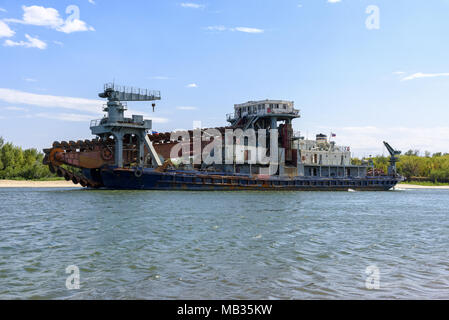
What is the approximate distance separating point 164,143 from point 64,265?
1625 inches

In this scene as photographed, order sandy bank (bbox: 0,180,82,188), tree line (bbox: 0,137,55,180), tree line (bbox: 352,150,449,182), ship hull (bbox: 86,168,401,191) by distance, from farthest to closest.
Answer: tree line (bbox: 352,150,449,182)
tree line (bbox: 0,137,55,180)
sandy bank (bbox: 0,180,82,188)
ship hull (bbox: 86,168,401,191)

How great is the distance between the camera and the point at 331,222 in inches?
895

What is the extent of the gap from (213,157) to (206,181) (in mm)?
5274

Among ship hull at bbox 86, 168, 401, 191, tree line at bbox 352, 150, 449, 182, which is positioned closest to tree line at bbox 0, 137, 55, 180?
ship hull at bbox 86, 168, 401, 191

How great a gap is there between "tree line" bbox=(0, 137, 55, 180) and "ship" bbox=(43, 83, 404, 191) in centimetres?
3813

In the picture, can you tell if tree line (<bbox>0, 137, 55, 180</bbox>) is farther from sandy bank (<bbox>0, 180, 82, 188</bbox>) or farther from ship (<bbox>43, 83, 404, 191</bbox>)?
ship (<bbox>43, 83, 404, 191</bbox>)

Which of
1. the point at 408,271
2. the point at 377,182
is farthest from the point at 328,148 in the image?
the point at 408,271

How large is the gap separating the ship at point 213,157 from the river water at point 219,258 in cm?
2360

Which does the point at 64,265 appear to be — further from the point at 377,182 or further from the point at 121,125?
the point at 377,182

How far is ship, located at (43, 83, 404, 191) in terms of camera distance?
151 ft

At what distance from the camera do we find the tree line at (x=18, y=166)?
85.6 m

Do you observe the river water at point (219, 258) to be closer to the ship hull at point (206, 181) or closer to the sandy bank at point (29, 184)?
the ship hull at point (206, 181)

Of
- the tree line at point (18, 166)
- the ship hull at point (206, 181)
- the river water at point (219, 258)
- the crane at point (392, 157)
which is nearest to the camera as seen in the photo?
the river water at point (219, 258)

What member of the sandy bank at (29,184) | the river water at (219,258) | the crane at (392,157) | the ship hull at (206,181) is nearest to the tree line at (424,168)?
the crane at (392,157)
